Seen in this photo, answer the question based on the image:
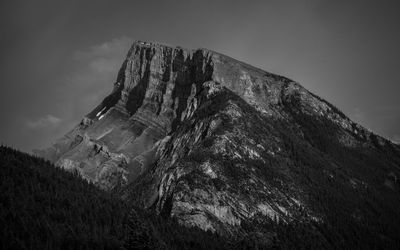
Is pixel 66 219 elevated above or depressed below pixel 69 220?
below

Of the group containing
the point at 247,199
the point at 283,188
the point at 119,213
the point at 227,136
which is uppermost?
the point at 227,136

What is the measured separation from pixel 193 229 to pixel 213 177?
4121 centimetres

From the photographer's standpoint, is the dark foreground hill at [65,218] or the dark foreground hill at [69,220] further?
the dark foreground hill at [69,220]

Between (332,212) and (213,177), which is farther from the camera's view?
(332,212)

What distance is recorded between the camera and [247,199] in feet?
519

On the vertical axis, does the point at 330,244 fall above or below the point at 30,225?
above

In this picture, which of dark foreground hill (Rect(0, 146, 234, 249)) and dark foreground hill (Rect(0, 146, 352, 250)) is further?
dark foreground hill (Rect(0, 146, 352, 250))

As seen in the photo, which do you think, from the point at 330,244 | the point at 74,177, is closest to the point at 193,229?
the point at 74,177

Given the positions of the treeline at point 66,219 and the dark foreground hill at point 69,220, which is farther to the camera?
the dark foreground hill at point 69,220

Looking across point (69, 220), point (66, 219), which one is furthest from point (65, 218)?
point (66, 219)

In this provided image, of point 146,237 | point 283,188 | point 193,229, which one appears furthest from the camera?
point 283,188

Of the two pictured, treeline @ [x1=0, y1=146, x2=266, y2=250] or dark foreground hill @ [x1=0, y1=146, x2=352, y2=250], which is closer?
treeline @ [x1=0, y1=146, x2=266, y2=250]

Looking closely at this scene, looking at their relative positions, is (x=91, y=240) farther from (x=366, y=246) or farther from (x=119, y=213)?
(x=366, y=246)

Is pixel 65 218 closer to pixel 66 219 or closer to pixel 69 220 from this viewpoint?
pixel 69 220
